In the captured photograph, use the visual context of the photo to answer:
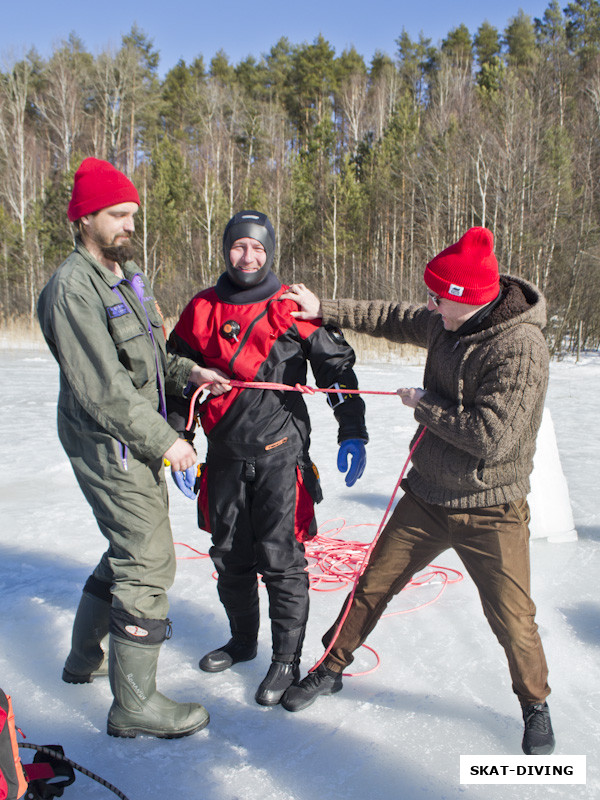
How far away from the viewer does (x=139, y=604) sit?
6.61 ft

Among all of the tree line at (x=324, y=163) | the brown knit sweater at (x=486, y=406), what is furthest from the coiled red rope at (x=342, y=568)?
the tree line at (x=324, y=163)

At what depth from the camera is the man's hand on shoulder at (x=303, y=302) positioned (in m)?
2.33

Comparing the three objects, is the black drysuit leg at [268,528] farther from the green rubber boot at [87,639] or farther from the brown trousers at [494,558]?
the green rubber boot at [87,639]

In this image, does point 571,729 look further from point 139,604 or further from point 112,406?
point 112,406

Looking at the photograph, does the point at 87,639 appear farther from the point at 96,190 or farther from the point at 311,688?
the point at 96,190

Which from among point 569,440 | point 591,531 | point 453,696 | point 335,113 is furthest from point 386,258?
point 453,696

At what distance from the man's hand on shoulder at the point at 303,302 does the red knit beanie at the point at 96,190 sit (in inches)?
26.3

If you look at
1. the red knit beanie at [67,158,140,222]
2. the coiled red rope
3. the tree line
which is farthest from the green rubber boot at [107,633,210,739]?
the tree line

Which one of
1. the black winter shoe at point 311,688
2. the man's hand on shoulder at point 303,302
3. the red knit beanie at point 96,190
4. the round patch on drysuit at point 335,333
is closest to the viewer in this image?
the red knit beanie at point 96,190

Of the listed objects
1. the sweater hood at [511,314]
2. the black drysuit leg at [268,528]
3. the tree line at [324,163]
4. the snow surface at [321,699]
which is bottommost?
the snow surface at [321,699]

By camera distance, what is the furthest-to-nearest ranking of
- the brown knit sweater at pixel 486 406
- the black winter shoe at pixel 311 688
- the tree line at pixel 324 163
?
the tree line at pixel 324 163
the black winter shoe at pixel 311 688
the brown knit sweater at pixel 486 406

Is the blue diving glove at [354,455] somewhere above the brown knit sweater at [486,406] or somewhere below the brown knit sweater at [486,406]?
below

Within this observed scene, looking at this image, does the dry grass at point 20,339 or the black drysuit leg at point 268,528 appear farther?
the dry grass at point 20,339

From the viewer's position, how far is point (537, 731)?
195 centimetres
